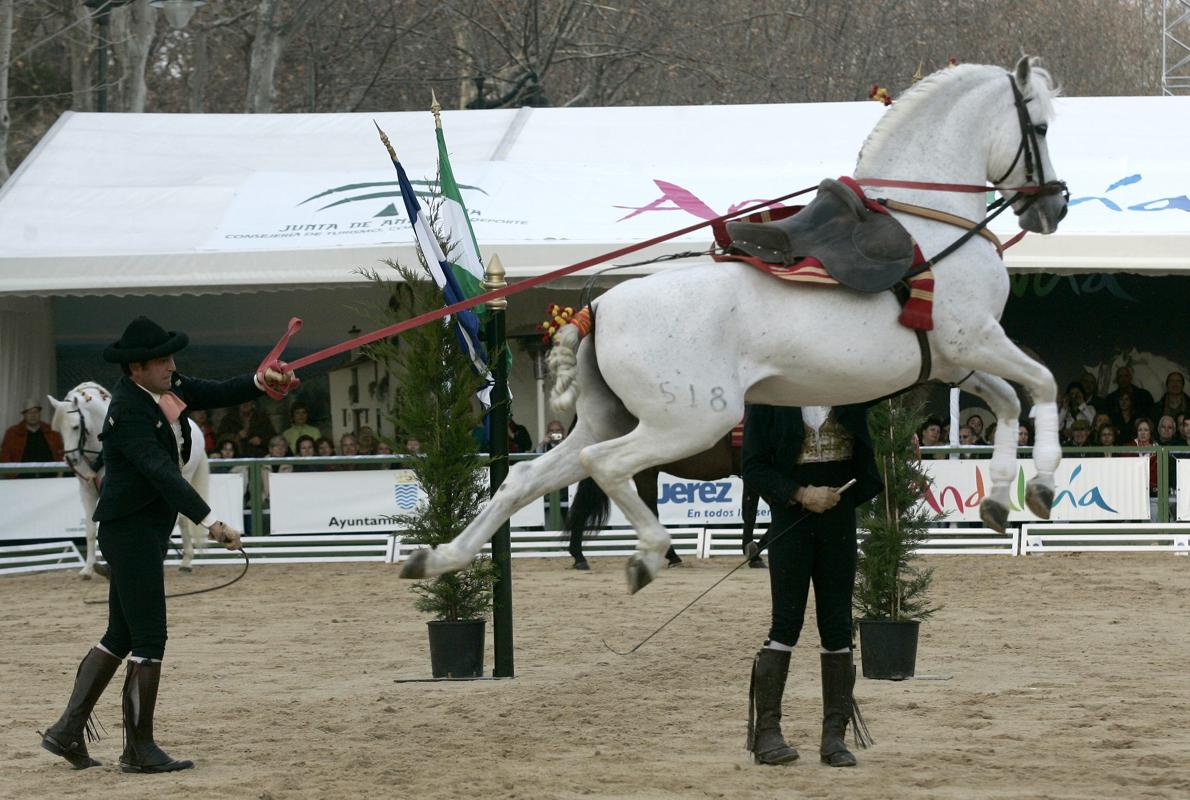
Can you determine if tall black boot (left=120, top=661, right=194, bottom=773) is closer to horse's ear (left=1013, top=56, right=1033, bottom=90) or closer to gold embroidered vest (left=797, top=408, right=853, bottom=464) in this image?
gold embroidered vest (left=797, top=408, right=853, bottom=464)

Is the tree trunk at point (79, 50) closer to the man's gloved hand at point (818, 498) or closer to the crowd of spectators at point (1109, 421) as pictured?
the crowd of spectators at point (1109, 421)

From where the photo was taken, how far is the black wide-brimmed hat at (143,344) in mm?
6586

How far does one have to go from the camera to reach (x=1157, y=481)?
51.8ft

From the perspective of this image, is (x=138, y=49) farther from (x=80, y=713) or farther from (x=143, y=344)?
(x=80, y=713)

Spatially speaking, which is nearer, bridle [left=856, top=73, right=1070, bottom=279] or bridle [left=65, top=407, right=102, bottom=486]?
bridle [left=856, top=73, right=1070, bottom=279]

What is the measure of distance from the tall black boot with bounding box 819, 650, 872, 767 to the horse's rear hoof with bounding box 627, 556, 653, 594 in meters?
1.06

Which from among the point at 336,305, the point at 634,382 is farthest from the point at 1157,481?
the point at 634,382

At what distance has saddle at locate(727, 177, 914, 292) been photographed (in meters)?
5.67

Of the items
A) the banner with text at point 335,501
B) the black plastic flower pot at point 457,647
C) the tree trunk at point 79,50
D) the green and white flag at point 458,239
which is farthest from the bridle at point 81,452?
the tree trunk at point 79,50

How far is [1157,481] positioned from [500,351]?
9284 millimetres

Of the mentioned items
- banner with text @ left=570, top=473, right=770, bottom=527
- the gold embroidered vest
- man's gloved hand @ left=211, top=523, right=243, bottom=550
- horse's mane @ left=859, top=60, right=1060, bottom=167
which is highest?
horse's mane @ left=859, top=60, right=1060, bottom=167

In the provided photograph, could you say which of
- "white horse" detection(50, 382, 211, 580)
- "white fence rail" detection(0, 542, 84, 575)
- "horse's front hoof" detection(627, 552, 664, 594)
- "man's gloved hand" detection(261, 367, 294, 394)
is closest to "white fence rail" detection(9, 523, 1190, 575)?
"white fence rail" detection(0, 542, 84, 575)

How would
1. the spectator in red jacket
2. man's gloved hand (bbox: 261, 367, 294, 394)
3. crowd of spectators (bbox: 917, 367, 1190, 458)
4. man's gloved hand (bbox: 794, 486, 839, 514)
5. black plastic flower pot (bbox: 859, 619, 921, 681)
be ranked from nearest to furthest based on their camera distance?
man's gloved hand (bbox: 794, 486, 839, 514) → man's gloved hand (bbox: 261, 367, 294, 394) → black plastic flower pot (bbox: 859, 619, 921, 681) → crowd of spectators (bbox: 917, 367, 1190, 458) → the spectator in red jacket

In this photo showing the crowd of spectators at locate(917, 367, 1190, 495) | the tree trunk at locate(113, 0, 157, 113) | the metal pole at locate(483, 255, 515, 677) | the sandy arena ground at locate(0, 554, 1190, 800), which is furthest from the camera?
the tree trunk at locate(113, 0, 157, 113)
